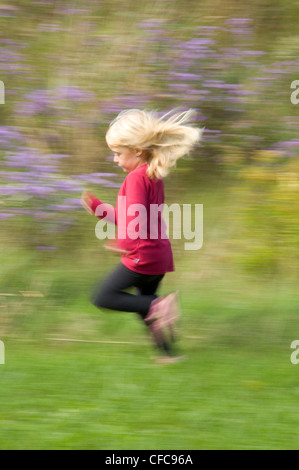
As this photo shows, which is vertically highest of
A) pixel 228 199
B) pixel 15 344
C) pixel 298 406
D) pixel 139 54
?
pixel 139 54

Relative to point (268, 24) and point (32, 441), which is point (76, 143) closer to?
point (268, 24)

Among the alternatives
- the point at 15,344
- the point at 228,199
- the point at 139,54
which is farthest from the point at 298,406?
the point at 139,54

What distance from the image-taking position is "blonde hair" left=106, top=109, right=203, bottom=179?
3.86m

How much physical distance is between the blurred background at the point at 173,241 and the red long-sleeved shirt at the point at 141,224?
0.67 metres

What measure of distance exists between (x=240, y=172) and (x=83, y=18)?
2.04 meters

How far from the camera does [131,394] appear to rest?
3594 millimetres

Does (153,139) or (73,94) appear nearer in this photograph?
(153,139)

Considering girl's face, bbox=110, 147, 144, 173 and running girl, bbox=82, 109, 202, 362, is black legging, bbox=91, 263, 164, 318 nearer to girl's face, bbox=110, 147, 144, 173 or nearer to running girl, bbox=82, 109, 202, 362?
running girl, bbox=82, 109, 202, 362

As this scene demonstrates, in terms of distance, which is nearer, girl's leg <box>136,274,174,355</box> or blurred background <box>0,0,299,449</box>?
blurred background <box>0,0,299,449</box>

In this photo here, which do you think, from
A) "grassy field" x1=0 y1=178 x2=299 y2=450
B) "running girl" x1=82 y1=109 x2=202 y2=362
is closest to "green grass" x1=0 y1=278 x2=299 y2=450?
"grassy field" x1=0 y1=178 x2=299 y2=450

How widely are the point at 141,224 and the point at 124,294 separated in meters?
0.48

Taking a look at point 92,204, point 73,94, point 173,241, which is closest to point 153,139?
point 92,204

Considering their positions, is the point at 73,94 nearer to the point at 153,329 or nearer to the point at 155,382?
the point at 153,329

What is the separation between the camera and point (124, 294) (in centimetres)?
399
